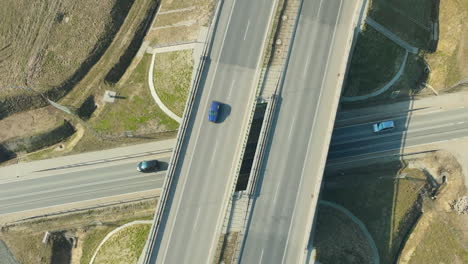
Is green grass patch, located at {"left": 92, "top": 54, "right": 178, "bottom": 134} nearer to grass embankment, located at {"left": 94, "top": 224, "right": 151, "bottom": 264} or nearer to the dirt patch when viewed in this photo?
grass embankment, located at {"left": 94, "top": 224, "right": 151, "bottom": 264}

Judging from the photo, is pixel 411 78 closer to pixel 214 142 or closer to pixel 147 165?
pixel 214 142

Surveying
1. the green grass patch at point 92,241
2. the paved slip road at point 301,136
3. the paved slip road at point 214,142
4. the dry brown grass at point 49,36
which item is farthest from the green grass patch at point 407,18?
the green grass patch at point 92,241

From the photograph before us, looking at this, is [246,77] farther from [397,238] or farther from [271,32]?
[397,238]

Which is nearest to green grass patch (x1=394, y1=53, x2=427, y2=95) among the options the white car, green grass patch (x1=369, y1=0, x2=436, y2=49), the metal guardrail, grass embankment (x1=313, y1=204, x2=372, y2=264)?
green grass patch (x1=369, y1=0, x2=436, y2=49)

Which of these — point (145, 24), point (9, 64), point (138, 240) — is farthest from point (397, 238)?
point (9, 64)

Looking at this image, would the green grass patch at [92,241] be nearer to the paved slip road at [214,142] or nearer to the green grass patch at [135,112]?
the paved slip road at [214,142]

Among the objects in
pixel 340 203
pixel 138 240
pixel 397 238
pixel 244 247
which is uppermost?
pixel 340 203

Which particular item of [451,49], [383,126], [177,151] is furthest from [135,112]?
[451,49]
